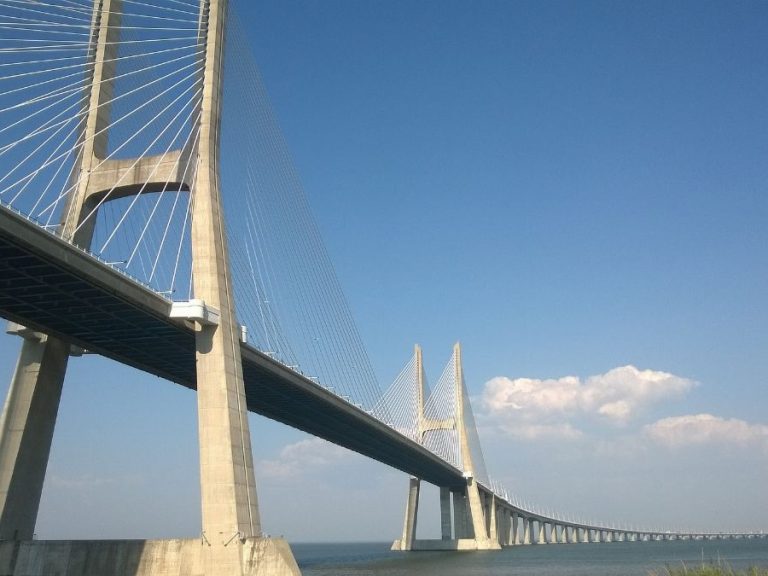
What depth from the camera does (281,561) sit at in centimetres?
2658

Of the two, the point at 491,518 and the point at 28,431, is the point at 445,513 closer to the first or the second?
the point at 491,518

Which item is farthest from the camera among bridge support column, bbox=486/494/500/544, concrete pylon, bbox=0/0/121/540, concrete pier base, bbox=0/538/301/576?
bridge support column, bbox=486/494/500/544

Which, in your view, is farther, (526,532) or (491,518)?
(526,532)

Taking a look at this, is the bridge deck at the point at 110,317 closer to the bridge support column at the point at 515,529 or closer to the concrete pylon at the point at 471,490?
the concrete pylon at the point at 471,490

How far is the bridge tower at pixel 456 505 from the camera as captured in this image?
271ft

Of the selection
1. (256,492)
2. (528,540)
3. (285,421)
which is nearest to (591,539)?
(528,540)

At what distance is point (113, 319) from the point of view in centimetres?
2834

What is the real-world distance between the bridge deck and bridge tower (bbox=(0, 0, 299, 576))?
1.60 meters

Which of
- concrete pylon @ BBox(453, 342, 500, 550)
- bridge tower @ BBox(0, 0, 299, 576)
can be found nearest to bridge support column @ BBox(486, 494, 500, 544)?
concrete pylon @ BBox(453, 342, 500, 550)

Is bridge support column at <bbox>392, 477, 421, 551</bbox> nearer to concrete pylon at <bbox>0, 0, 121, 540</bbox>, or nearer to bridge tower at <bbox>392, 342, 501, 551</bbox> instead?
bridge tower at <bbox>392, 342, 501, 551</bbox>

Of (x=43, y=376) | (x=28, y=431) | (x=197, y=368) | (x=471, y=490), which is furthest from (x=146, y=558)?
(x=471, y=490)

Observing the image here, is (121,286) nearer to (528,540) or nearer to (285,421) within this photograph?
(285,421)

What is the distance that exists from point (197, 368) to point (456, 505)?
209ft

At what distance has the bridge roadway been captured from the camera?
2312 centimetres
